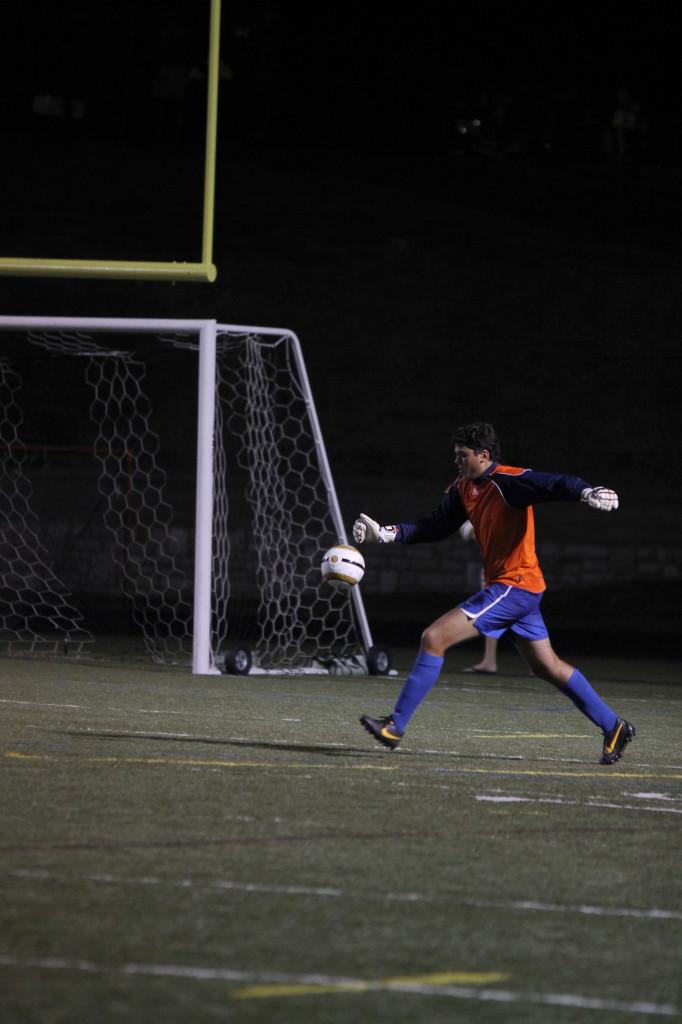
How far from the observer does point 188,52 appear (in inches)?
1284

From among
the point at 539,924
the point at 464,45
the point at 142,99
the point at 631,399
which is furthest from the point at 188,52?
the point at 539,924

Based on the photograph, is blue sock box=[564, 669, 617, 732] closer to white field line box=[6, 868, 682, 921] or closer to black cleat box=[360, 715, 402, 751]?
black cleat box=[360, 715, 402, 751]

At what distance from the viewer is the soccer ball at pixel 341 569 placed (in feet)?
31.7

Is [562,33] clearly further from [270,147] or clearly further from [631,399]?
[631,399]

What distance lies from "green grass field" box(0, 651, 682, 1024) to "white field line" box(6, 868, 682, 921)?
0.01 metres

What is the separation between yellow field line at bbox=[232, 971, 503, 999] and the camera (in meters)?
4.10

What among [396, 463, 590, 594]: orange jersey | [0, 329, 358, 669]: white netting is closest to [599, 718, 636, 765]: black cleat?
[396, 463, 590, 594]: orange jersey

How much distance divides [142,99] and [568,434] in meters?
12.8

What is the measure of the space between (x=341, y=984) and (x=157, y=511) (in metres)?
19.9

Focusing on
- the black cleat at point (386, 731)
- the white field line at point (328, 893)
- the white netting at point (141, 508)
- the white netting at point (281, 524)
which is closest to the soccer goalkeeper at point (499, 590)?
the black cleat at point (386, 731)

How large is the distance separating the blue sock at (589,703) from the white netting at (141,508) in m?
9.21

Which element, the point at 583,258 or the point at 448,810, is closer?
the point at 448,810

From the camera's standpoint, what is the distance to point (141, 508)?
21047 millimetres

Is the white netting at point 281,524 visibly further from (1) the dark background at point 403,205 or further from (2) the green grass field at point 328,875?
(2) the green grass field at point 328,875
